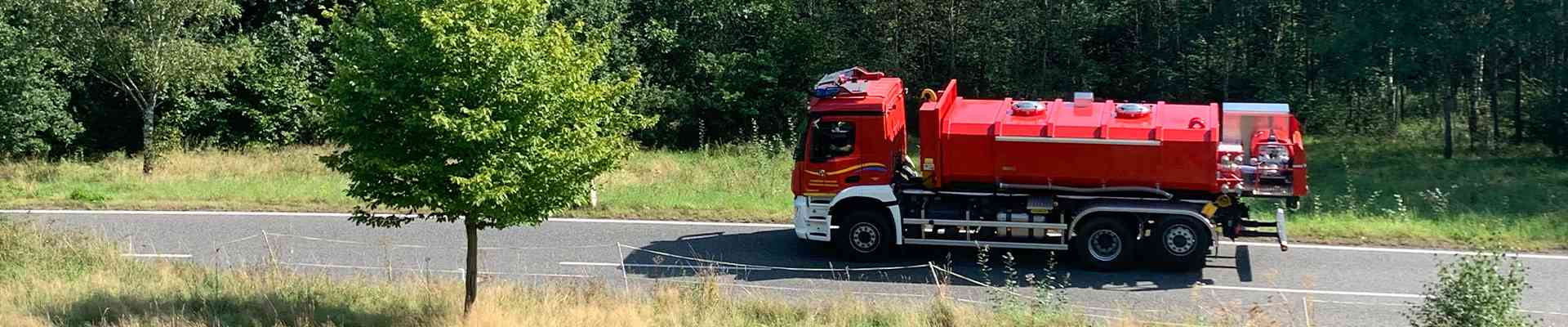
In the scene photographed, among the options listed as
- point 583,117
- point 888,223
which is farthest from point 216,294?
point 888,223

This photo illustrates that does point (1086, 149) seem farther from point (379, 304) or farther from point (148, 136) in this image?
point (148, 136)

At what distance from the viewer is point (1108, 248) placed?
1568cm

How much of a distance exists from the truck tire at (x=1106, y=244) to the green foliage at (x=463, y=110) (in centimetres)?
652

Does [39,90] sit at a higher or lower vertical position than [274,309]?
higher

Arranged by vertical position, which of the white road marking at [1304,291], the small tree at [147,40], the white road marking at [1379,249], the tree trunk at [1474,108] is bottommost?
the white road marking at [1304,291]

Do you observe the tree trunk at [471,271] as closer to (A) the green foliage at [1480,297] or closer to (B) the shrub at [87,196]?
(A) the green foliage at [1480,297]

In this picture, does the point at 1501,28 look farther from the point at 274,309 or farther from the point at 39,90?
the point at 39,90

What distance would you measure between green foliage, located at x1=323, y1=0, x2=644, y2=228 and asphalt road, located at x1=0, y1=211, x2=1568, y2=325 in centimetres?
335

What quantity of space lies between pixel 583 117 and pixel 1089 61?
23361mm

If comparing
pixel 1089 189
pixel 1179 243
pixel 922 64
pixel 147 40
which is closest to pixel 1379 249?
pixel 1179 243

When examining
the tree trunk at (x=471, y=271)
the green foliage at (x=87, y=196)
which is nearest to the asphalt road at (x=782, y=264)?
the green foliage at (x=87, y=196)

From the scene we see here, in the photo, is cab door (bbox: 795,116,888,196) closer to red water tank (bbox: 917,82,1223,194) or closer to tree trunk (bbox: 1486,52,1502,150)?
red water tank (bbox: 917,82,1223,194)

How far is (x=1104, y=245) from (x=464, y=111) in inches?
317

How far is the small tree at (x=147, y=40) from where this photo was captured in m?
25.4
